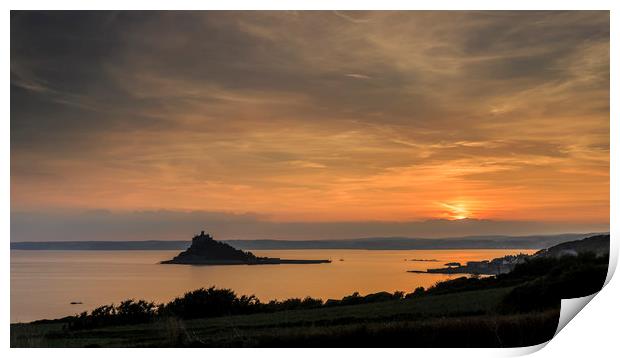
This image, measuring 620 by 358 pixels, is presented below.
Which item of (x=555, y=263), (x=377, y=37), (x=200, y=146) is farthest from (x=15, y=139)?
(x=555, y=263)

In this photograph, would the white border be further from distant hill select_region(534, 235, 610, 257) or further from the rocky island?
the rocky island

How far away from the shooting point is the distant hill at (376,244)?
7.50 meters

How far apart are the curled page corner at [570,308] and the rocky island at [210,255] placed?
1822mm

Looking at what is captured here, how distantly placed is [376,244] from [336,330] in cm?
81

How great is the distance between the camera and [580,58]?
7328mm

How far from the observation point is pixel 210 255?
24.2 feet

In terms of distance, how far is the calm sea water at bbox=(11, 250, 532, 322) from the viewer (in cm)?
726

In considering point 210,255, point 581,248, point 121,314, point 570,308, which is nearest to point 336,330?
point 210,255

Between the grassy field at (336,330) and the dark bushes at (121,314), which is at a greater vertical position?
the dark bushes at (121,314)

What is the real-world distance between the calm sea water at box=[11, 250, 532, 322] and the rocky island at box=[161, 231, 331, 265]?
5 cm
